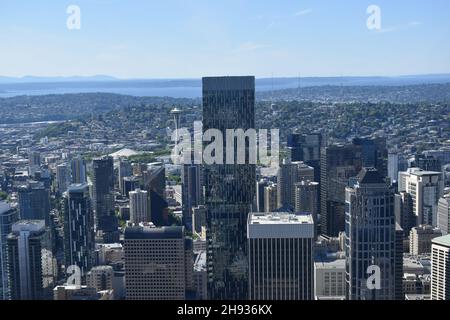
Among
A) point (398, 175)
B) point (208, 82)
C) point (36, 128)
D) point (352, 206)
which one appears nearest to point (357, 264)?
point (352, 206)

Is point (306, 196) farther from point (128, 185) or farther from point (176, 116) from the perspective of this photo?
point (176, 116)

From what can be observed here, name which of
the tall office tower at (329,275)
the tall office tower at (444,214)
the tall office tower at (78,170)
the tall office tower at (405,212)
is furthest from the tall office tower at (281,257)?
the tall office tower at (78,170)

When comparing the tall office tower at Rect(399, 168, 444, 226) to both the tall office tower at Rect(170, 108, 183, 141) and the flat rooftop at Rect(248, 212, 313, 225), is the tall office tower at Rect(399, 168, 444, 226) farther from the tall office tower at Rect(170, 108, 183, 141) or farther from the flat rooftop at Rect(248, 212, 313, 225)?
the tall office tower at Rect(170, 108, 183, 141)

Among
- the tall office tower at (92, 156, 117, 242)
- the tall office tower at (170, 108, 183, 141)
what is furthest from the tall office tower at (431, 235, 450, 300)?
the tall office tower at (170, 108, 183, 141)

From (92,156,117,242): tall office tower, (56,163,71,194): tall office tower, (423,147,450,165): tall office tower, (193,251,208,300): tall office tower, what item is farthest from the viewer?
(423,147,450,165): tall office tower

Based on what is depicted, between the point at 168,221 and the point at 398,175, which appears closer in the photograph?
the point at 168,221

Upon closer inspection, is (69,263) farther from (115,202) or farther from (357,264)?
(357,264)

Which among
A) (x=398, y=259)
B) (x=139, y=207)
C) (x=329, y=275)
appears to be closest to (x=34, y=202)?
(x=139, y=207)
